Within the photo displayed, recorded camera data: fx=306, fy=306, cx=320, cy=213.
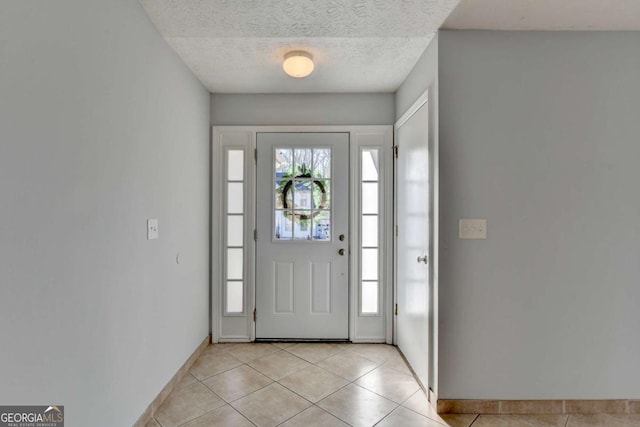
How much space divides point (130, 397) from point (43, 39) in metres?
1.65

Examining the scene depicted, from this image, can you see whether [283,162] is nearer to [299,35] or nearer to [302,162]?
[302,162]

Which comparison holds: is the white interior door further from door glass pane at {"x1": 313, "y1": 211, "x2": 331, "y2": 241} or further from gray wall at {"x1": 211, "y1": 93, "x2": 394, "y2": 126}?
door glass pane at {"x1": 313, "y1": 211, "x2": 331, "y2": 241}

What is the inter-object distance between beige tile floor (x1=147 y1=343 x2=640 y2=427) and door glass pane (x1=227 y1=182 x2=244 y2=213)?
1268 mm

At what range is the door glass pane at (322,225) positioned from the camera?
2893 mm

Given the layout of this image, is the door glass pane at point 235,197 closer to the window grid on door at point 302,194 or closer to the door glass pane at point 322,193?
the window grid on door at point 302,194

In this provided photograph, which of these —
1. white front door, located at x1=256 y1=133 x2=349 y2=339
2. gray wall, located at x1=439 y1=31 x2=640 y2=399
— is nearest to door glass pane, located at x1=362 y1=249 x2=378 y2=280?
white front door, located at x1=256 y1=133 x2=349 y2=339

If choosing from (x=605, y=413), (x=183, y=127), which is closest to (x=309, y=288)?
(x=183, y=127)

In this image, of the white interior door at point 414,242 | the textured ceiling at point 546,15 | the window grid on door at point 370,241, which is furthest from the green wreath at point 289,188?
the textured ceiling at point 546,15

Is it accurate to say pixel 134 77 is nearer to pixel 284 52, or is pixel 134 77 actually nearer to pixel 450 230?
pixel 284 52

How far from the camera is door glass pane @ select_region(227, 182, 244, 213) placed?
2.89m

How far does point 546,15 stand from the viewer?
1.76m

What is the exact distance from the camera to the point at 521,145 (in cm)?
190

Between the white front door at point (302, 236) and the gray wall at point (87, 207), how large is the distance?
89cm

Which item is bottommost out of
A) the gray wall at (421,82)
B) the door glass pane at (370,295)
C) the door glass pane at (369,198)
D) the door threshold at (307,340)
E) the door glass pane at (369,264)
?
the door threshold at (307,340)
